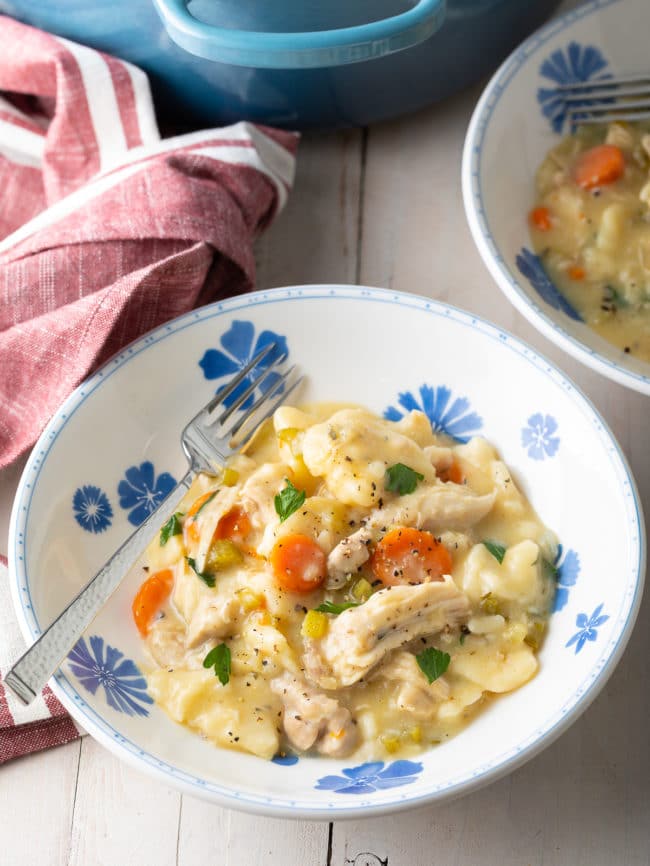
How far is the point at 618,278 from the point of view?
2.59m

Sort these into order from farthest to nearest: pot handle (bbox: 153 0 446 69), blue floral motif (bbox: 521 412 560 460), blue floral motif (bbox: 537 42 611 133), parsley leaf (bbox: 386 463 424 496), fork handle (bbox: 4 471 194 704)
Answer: blue floral motif (bbox: 537 42 611 133) → blue floral motif (bbox: 521 412 560 460) → parsley leaf (bbox: 386 463 424 496) → pot handle (bbox: 153 0 446 69) → fork handle (bbox: 4 471 194 704)

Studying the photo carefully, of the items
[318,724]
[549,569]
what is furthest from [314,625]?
[549,569]

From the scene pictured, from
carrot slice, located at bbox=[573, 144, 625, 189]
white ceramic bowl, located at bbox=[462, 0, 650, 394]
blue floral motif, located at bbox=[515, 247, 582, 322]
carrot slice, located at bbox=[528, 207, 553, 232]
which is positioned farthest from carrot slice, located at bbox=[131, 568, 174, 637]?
carrot slice, located at bbox=[573, 144, 625, 189]

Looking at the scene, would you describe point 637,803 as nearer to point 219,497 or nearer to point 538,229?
point 219,497

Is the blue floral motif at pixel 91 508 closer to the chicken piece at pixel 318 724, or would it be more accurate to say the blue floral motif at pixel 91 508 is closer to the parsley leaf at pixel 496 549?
the chicken piece at pixel 318 724

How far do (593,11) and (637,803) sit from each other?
198 cm

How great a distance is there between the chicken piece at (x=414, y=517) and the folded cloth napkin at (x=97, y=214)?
2.42ft

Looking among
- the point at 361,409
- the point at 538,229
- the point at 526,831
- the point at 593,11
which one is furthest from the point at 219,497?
the point at 593,11

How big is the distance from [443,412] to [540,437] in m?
0.24

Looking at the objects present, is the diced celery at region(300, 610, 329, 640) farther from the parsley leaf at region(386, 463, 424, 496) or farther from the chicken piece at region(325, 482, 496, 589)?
the parsley leaf at region(386, 463, 424, 496)

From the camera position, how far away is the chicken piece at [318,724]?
6.43ft

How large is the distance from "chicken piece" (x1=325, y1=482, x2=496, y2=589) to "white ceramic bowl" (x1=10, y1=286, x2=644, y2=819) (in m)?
0.20

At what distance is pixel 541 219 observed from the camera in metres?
2.67

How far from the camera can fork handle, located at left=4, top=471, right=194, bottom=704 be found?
187 centimetres
